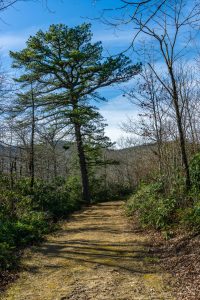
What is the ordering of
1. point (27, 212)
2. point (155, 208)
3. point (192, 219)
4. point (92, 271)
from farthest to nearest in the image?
1. point (27, 212)
2. point (155, 208)
3. point (192, 219)
4. point (92, 271)

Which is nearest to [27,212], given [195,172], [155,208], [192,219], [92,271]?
[155,208]

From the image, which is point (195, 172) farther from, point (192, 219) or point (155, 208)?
point (192, 219)

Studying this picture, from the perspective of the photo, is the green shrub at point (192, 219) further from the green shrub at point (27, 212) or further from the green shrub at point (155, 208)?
the green shrub at point (27, 212)

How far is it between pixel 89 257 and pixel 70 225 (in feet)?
21.7

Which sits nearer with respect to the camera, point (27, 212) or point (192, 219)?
point (192, 219)

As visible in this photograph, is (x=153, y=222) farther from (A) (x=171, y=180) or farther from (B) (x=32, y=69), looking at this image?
(B) (x=32, y=69)

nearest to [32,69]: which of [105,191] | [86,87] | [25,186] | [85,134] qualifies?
[86,87]

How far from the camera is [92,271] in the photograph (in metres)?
7.62

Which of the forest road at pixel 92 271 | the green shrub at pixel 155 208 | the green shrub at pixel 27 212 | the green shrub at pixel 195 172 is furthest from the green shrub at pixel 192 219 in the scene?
the green shrub at pixel 27 212

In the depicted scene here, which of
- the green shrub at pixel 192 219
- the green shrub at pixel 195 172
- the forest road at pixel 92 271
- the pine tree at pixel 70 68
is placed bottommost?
the forest road at pixel 92 271

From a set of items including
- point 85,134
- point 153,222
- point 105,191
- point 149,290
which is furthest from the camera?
point 105,191

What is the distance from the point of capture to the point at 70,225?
606 inches

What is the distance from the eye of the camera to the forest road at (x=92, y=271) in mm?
6316

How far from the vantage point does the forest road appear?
6.32 metres
